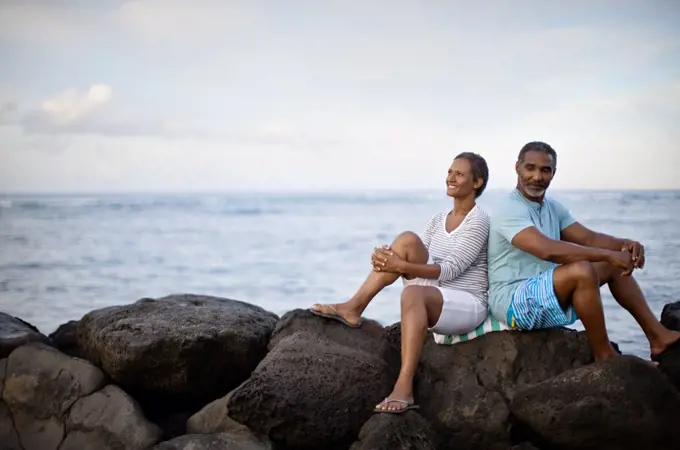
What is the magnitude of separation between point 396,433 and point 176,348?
5.25 ft

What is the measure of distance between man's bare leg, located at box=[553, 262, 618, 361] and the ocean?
164 inches

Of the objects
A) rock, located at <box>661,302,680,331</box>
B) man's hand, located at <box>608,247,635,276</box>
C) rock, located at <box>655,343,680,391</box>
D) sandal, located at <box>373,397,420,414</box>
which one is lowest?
sandal, located at <box>373,397,420,414</box>

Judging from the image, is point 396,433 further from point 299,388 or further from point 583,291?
point 583,291

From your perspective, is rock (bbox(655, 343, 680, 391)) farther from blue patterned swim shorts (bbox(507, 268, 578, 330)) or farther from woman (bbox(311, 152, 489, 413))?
woman (bbox(311, 152, 489, 413))

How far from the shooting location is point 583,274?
426cm

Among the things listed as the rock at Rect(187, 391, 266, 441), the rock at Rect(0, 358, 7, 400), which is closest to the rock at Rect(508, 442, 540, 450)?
the rock at Rect(187, 391, 266, 441)

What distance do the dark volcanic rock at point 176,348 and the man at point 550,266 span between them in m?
1.69

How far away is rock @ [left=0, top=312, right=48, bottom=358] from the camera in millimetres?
5172

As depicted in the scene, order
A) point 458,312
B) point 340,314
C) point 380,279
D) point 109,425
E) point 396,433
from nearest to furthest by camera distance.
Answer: point 396,433 < point 458,312 < point 109,425 < point 380,279 < point 340,314

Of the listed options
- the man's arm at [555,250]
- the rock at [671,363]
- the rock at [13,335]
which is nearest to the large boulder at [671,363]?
the rock at [671,363]

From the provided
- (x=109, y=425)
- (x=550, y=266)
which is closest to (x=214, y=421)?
(x=109, y=425)

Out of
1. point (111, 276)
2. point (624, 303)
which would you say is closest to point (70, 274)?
point (111, 276)

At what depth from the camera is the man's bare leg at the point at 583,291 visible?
427 cm

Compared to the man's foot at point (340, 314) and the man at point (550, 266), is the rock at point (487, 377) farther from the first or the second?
the man's foot at point (340, 314)
